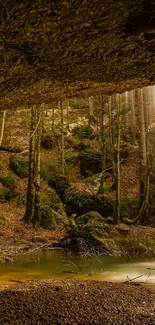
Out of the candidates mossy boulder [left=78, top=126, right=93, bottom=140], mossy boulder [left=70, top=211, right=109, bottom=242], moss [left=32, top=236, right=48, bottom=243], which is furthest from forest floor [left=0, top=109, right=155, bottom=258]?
mossy boulder [left=78, top=126, right=93, bottom=140]

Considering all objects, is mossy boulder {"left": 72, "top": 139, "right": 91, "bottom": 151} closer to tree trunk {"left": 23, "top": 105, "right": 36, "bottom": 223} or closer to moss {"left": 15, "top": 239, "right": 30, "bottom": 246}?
tree trunk {"left": 23, "top": 105, "right": 36, "bottom": 223}

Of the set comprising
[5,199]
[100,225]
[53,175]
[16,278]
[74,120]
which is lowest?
[16,278]

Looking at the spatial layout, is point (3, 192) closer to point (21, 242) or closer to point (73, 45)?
point (21, 242)

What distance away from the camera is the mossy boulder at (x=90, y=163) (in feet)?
65.1

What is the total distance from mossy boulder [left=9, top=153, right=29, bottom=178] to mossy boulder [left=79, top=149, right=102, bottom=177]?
136 inches

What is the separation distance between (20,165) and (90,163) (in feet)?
14.1

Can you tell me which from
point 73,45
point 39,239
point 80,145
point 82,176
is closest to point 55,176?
point 82,176

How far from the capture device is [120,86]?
538 centimetres

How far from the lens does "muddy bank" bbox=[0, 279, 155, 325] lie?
15.5 feet

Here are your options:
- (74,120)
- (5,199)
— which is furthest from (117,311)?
(74,120)

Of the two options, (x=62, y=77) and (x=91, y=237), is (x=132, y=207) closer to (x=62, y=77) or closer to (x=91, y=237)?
(x=91, y=237)

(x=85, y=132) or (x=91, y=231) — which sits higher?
(x=85, y=132)

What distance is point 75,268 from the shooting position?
8.92 meters

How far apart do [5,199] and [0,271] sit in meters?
8.96
